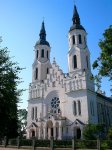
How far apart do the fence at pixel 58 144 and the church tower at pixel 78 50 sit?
19651 millimetres

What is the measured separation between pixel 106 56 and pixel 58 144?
16.1m

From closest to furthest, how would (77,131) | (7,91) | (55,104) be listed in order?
(7,91) → (77,131) → (55,104)

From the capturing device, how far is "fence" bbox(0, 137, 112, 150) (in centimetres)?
2380

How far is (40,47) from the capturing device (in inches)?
2226

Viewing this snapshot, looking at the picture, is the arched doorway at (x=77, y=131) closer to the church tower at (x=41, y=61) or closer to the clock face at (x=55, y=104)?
the clock face at (x=55, y=104)

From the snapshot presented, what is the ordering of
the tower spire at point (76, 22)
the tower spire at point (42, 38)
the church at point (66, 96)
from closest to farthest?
the church at point (66, 96) → the tower spire at point (76, 22) → the tower spire at point (42, 38)

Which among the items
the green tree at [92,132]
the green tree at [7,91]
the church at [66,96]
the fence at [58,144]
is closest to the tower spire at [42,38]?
the church at [66,96]

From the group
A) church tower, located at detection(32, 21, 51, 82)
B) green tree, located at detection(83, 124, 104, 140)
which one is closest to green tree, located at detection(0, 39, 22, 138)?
green tree, located at detection(83, 124, 104, 140)

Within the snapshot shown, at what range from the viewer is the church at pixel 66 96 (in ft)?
139

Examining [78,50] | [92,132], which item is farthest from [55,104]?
[92,132]

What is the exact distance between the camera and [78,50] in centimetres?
4834

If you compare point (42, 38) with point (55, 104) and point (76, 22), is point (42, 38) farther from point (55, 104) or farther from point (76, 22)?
point (55, 104)

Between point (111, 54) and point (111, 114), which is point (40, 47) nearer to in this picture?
point (111, 114)

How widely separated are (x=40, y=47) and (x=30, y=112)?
17517 mm
